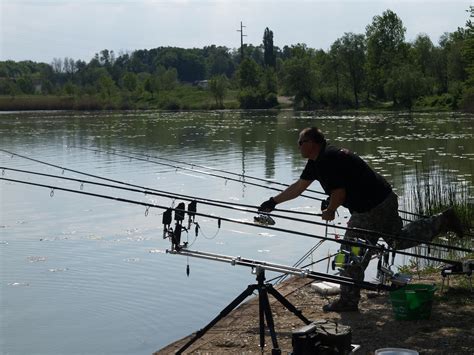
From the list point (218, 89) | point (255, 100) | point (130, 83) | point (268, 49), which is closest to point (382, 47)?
point (255, 100)

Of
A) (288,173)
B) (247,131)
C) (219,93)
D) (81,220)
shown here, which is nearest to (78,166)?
(288,173)

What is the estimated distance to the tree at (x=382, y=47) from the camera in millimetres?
78812

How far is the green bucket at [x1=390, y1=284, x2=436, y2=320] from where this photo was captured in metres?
6.43

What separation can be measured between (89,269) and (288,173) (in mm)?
10107

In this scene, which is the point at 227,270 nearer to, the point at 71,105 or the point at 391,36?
the point at 71,105

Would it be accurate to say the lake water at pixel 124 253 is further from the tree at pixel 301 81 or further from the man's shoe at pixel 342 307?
the tree at pixel 301 81

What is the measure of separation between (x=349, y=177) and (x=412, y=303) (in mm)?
1147

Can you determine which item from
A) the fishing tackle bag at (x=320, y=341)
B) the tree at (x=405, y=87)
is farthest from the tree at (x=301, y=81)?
the fishing tackle bag at (x=320, y=341)

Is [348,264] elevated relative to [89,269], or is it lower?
elevated

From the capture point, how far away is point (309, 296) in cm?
776

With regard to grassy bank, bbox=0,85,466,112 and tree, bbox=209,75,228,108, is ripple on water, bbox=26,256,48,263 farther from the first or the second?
tree, bbox=209,75,228,108

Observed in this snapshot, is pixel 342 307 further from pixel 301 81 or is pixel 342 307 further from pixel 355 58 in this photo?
pixel 355 58

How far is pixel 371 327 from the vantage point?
645 cm

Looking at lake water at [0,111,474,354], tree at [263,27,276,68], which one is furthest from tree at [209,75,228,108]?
lake water at [0,111,474,354]
